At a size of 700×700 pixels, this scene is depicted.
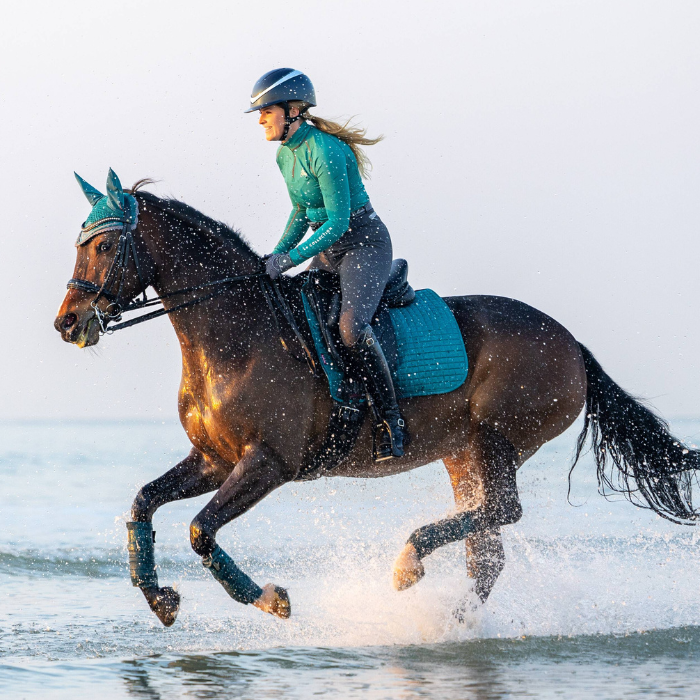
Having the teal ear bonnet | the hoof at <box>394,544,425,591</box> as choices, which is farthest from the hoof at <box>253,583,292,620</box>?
the teal ear bonnet

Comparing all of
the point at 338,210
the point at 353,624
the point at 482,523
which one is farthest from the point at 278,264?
the point at 353,624

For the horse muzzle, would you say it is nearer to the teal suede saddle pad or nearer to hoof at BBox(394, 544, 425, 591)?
the teal suede saddle pad

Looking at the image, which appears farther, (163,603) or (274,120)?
(274,120)

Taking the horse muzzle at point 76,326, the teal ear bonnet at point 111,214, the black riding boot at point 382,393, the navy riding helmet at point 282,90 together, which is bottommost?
the black riding boot at point 382,393

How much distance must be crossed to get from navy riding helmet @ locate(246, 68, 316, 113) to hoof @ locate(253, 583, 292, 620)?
2.81m

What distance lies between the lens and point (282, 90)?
5711 mm

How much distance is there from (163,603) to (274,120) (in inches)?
112

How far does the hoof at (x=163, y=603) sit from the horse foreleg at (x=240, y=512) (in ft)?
1.07

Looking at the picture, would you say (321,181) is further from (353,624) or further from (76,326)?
(353,624)

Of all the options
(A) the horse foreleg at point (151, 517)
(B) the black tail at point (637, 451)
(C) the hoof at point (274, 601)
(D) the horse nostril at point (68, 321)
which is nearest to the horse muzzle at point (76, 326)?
(D) the horse nostril at point (68, 321)

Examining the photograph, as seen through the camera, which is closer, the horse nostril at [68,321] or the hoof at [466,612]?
the horse nostril at [68,321]

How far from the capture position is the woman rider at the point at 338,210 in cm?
568

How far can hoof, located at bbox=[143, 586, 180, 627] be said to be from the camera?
5625mm

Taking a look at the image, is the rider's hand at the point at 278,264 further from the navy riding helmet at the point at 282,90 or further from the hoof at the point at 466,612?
the hoof at the point at 466,612
